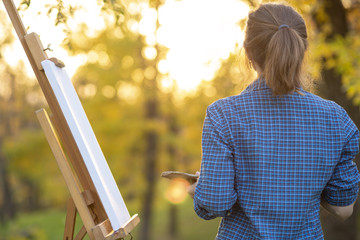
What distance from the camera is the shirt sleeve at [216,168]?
4.35 feet

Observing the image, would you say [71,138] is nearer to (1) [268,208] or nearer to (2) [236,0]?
(1) [268,208]

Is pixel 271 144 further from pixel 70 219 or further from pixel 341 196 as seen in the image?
pixel 70 219

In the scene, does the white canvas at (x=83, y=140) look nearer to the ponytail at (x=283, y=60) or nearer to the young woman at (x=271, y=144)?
the young woman at (x=271, y=144)

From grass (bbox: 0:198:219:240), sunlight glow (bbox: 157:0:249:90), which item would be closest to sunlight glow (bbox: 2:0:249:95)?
sunlight glow (bbox: 157:0:249:90)

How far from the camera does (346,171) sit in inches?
58.0

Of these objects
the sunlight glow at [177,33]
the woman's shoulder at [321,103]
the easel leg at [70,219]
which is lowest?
the easel leg at [70,219]

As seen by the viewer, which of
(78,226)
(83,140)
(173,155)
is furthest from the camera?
(173,155)

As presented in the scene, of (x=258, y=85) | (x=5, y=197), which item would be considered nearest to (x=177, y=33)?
(x=258, y=85)

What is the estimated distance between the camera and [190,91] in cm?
858

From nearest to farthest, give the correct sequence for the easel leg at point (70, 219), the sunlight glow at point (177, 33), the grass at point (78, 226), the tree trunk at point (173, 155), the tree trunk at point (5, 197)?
1. the easel leg at point (70, 219)
2. the sunlight glow at point (177, 33)
3. the tree trunk at point (173, 155)
4. the grass at point (78, 226)
5. the tree trunk at point (5, 197)

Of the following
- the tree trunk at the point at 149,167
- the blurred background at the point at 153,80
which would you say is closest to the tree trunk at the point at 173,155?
the blurred background at the point at 153,80

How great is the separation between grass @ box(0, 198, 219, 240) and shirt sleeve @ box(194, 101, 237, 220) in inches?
311

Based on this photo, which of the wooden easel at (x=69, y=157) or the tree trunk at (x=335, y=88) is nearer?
the wooden easel at (x=69, y=157)

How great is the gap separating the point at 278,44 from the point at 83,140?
0.86 metres
